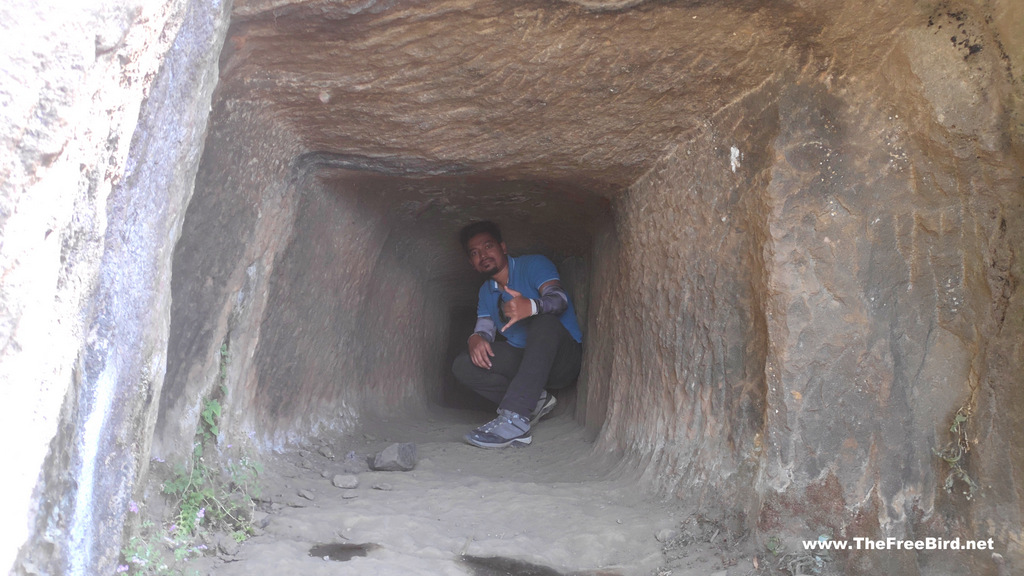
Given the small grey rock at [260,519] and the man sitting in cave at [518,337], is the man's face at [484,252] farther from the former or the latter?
the small grey rock at [260,519]

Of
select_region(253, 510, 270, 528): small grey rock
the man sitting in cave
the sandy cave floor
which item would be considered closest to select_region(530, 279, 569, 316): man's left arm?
the man sitting in cave

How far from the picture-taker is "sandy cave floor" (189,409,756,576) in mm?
2123

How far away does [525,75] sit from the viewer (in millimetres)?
2369

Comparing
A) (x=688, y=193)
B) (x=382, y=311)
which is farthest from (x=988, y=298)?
(x=382, y=311)

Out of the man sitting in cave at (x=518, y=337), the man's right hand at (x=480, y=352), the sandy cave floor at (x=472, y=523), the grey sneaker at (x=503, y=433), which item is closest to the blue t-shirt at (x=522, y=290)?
the man sitting in cave at (x=518, y=337)

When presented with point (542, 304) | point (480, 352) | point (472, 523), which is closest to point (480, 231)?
point (542, 304)

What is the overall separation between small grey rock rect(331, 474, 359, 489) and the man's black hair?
5.50 ft

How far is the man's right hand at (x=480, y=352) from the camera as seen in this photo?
13.8ft

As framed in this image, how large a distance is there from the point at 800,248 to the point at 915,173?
367 mm

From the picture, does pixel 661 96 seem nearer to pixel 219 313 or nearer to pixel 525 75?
pixel 525 75

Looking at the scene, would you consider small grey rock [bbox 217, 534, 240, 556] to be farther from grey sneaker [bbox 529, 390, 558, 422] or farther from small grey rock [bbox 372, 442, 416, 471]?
grey sneaker [bbox 529, 390, 558, 422]

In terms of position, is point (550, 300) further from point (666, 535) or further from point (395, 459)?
point (666, 535)

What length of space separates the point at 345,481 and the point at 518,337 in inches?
70.3

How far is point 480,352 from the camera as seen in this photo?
13.8ft
